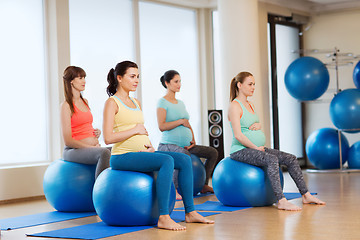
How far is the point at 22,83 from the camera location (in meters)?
6.14

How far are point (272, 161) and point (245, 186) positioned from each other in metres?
0.31

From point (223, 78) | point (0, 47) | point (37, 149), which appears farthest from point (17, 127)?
point (223, 78)

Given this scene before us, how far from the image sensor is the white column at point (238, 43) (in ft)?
23.5

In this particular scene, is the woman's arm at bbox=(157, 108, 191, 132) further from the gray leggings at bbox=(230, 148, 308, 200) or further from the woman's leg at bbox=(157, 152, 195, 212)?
the woman's leg at bbox=(157, 152, 195, 212)

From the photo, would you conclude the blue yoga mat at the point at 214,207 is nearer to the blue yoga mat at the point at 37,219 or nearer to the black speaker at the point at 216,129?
the blue yoga mat at the point at 37,219

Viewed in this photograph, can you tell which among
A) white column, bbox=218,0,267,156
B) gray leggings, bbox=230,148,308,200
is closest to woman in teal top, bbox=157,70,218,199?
gray leggings, bbox=230,148,308,200

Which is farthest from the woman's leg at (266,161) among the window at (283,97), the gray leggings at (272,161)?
the window at (283,97)

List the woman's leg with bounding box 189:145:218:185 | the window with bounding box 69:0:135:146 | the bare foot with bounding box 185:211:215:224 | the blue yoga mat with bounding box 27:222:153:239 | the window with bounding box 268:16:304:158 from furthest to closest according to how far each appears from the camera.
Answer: the window with bounding box 268:16:304:158 → the window with bounding box 69:0:135:146 → the woman's leg with bounding box 189:145:218:185 → the bare foot with bounding box 185:211:215:224 → the blue yoga mat with bounding box 27:222:153:239

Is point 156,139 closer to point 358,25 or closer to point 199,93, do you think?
point 199,93

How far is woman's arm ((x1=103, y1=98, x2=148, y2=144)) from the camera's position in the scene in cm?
373

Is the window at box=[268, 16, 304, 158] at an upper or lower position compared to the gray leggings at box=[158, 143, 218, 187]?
upper

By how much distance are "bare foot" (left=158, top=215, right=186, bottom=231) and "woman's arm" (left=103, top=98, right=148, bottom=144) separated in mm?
583

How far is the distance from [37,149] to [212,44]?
3.33 m

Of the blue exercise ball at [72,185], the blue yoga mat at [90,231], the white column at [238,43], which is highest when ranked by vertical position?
the white column at [238,43]
